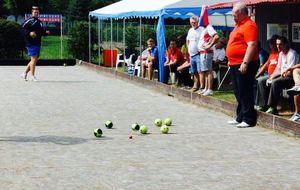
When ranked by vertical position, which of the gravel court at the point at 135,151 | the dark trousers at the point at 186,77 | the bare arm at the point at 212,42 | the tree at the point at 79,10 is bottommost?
the gravel court at the point at 135,151

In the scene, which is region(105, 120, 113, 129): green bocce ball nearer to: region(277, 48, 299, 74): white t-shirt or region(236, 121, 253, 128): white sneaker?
region(236, 121, 253, 128): white sneaker

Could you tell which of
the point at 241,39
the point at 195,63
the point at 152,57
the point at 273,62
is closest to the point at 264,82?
the point at 273,62

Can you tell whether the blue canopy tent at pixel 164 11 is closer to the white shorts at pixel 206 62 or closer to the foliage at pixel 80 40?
the white shorts at pixel 206 62

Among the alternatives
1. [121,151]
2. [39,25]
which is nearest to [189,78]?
[39,25]

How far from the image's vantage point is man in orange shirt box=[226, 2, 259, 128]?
9.96m

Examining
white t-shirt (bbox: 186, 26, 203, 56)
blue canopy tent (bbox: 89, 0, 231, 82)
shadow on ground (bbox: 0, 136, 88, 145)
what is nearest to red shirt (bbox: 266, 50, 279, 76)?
white t-shirt (bbox: 186, 26, 203, 56)

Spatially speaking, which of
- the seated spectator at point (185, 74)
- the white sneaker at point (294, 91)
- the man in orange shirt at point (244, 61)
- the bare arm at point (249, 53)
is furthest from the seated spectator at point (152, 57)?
the white sneaker at point (294, 91)

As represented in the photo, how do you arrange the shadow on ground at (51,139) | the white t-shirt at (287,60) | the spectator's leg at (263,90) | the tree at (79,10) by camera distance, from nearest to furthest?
the shadow on ground at (51,139) → the white t-shirt at (287,60) → the spectator's leg at (263,90) → the tree at (79,10)

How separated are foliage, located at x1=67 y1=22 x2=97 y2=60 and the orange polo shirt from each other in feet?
67.0

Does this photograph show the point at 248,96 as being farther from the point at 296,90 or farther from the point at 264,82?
the point at 264,82

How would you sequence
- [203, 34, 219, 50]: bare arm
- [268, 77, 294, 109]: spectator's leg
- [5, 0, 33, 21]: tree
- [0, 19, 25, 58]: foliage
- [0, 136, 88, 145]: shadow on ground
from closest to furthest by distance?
[0, 136, 88, 145]: shadow on ground < [268, 77, 294, 109]: spectator's leg < [203, 34, 219, 50]: bare arm < [0, 19, 25, 58]: foliage < [5, 0, 33, 21]: tree

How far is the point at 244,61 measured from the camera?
32.6ft

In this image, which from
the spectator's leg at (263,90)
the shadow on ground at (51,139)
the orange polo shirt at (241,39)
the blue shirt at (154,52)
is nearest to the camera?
the shadow on ground at (51,139)

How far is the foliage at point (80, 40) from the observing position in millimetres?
30438
